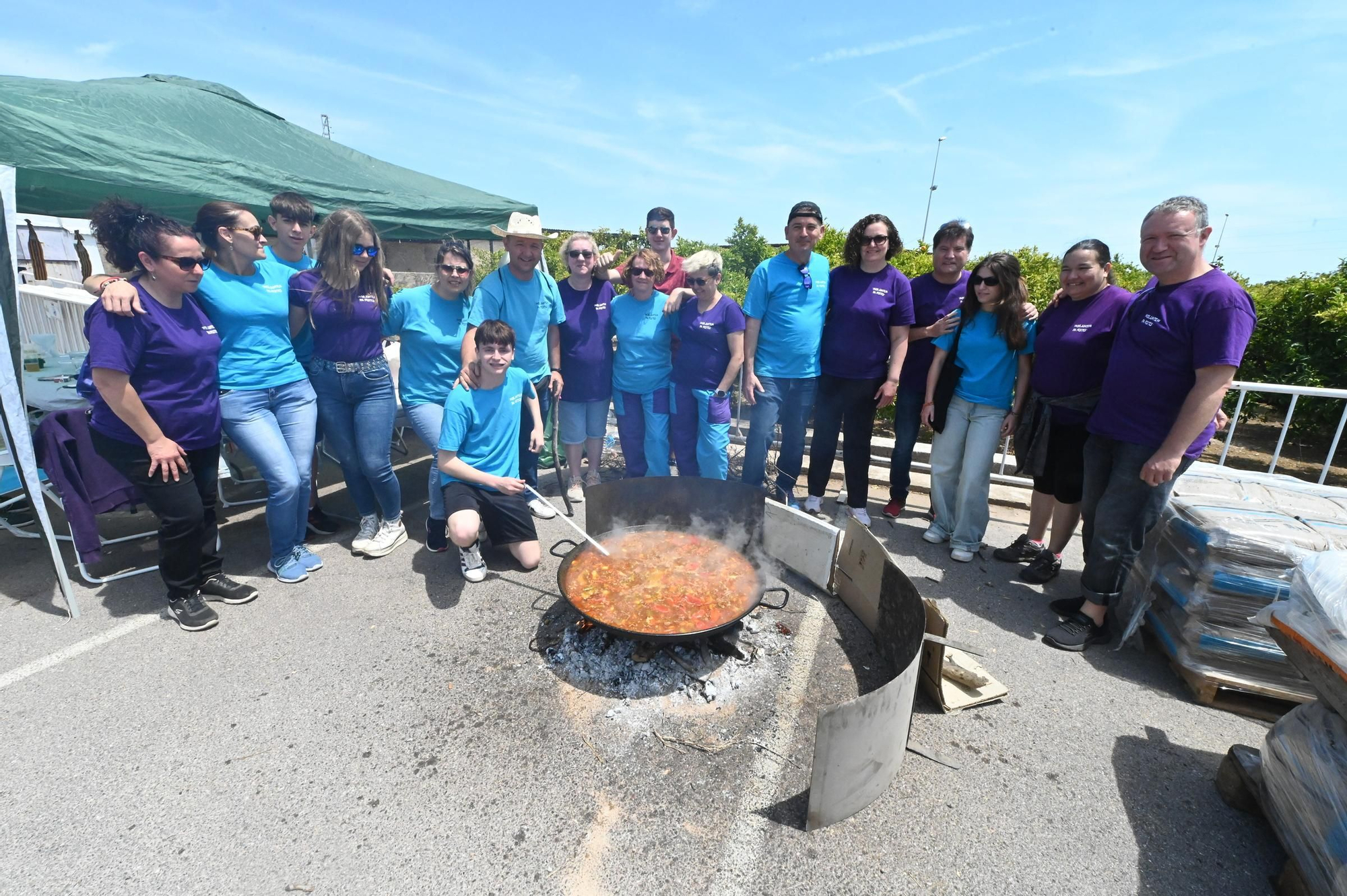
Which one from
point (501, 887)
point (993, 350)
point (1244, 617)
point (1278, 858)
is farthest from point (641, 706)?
point (993, 350)

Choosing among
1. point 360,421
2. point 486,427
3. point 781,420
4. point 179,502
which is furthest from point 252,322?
point 781,420

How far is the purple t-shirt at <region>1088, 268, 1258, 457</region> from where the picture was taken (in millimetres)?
2791

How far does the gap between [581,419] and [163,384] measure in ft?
9.61

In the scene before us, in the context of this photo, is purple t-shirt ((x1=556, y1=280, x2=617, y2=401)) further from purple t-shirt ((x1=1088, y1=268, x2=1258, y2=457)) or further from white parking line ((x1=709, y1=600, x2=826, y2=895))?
purple t-shirt ((x1=1088, y1=268, x2=1258, y2=457))

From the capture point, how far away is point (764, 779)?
2.56 metres

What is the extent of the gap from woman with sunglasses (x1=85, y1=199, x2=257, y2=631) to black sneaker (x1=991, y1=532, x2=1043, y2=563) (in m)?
5.67

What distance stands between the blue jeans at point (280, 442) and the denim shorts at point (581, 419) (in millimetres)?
1989

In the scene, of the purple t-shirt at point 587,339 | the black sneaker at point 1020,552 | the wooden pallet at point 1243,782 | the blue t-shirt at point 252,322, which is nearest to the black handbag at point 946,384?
the black sneaker at point 1020,552

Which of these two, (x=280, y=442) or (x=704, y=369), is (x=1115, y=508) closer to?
(x=704, y=369)

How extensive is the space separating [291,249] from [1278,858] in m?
6.50

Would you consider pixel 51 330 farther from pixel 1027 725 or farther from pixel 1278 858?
pixel 1278 858

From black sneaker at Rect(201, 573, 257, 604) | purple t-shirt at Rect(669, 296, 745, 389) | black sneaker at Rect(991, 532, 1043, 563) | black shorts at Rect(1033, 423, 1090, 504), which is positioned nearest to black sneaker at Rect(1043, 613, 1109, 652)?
black shorts at Rect(1033, 423, 1090, 504)

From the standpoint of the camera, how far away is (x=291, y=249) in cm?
432

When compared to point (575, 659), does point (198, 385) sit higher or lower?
higher
